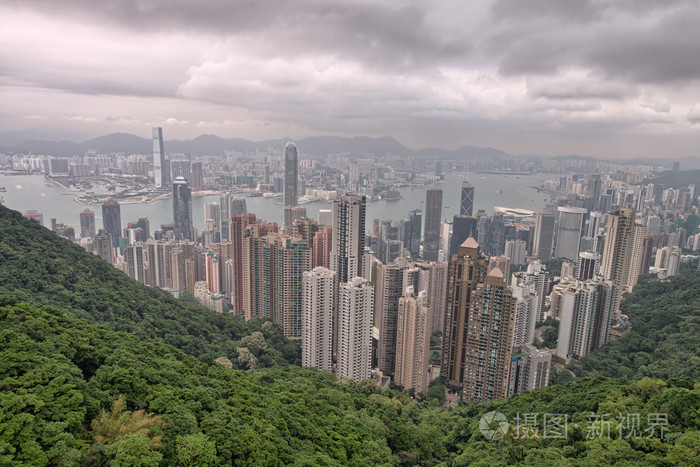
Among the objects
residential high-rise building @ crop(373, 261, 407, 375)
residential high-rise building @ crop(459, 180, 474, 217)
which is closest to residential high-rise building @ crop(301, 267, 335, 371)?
residential high-rise building @ crop(373, 261, 407, 375)

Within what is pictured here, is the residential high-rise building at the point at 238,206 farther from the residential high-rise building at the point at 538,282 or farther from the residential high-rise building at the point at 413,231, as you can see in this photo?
the residential high-rise building at the point at 538,282

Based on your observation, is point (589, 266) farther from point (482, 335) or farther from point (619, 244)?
point (482, 335)

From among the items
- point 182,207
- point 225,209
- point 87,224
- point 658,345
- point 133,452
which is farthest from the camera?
point 225,209

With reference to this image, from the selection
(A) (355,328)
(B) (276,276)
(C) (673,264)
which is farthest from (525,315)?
(C) (673,264)

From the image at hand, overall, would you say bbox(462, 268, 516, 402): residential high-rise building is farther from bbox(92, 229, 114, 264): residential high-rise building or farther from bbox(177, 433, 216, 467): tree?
bbox(92, 229, 114, 264): residential high-rise building

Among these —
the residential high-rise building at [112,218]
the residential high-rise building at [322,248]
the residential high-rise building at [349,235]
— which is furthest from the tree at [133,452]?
the residential high-rise building at [112,218]
